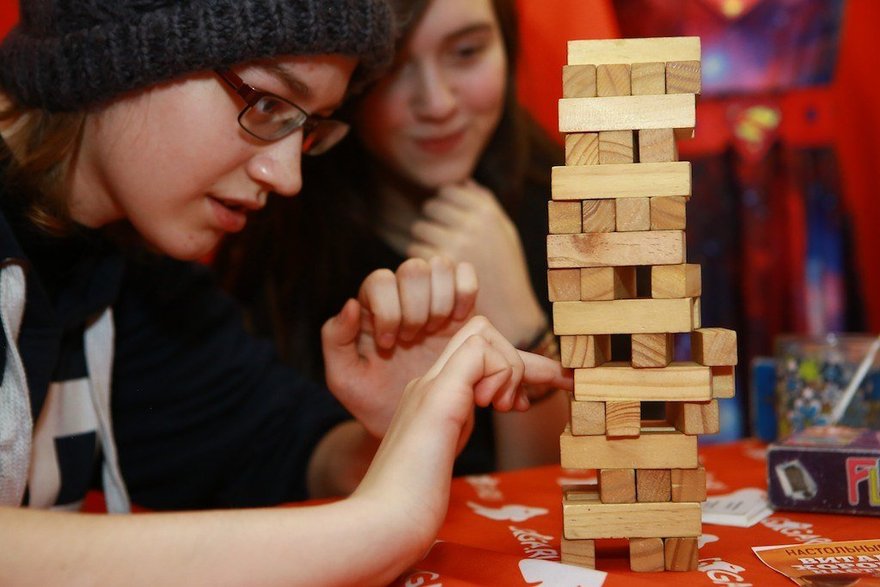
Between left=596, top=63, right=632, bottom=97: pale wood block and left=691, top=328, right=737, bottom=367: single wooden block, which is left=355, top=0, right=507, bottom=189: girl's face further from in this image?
left=691, top=328, right=737, bottom=367: single wooden block

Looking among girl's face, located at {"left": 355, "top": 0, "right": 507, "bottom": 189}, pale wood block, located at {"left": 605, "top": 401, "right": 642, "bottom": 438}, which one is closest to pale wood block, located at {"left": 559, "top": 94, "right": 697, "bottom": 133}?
pale wood block, located at {"left": 605, "top": 401, "right": 642, "bottom": 438}

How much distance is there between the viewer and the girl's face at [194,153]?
1.04 meters

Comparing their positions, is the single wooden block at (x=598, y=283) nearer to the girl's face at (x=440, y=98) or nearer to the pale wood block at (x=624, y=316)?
the pale wood block at (x=624, y=316)

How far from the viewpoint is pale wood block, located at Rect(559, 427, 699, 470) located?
0.82m

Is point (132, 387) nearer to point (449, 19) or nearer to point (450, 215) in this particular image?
point (450, 215)

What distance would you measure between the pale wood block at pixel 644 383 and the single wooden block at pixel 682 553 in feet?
0.44

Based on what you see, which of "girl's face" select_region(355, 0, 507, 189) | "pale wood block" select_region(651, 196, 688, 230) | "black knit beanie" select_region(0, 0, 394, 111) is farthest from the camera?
"girl's face" select_region(355, 0, 507, 189)

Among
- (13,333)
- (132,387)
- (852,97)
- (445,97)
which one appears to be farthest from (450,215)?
(852,97)

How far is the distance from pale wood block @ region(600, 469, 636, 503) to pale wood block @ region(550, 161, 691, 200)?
26cm

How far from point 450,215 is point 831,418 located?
28.0 inches

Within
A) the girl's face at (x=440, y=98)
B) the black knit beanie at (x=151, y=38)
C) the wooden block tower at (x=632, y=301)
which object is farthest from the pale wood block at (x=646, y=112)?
the girl's face at (x=440, y=98)

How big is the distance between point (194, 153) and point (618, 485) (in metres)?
0.62

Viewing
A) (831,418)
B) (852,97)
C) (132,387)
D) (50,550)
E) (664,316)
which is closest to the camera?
(50,550)

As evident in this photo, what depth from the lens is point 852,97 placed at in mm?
2061
